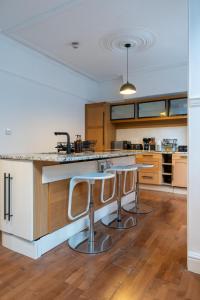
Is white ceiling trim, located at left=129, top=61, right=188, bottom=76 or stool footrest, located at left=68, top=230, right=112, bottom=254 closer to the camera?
stool footrest, located at left=68, top=230, right=112, bottom=254

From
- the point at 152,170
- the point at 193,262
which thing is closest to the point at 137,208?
the point at 152,170

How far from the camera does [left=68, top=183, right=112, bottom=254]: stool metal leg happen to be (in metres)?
2.22

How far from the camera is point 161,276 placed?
1782 millimetres

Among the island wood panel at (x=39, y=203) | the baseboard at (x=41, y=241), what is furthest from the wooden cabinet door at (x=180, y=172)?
the island wood panel at (x=39, y=203)

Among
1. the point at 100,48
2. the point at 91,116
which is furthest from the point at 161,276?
the point at 91,116

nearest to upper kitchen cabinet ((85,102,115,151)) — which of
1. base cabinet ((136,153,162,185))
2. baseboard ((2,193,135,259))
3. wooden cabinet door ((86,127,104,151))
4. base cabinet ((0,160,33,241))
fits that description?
wooden cabinet door ((86,127,104,151))

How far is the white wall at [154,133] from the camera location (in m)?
5.05

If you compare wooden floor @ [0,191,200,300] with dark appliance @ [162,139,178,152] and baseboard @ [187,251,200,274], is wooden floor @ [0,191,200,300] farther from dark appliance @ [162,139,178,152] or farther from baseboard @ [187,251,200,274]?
dark appliance @ [162,139,178,152]

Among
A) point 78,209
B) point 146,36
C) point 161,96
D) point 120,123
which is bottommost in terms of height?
point 78,209

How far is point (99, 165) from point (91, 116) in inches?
114

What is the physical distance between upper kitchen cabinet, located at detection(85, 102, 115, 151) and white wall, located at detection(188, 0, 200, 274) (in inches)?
144

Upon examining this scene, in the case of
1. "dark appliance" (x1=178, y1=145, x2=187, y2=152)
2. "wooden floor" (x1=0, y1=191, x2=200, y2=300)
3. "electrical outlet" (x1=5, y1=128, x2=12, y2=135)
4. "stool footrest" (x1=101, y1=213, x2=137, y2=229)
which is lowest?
"wooden floor" (x1=0, y1=191, x2=200, y2=300)

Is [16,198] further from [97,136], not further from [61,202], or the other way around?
[97,136]

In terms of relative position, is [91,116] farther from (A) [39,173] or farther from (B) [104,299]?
(B) [104,299]
